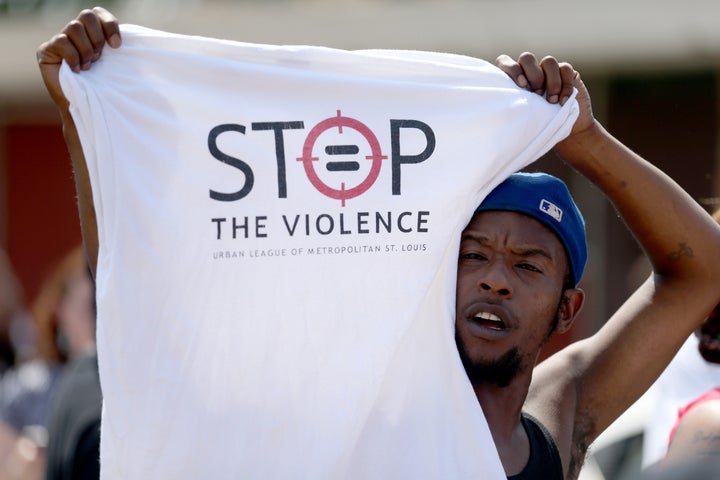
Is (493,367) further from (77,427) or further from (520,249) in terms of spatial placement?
(77,427)

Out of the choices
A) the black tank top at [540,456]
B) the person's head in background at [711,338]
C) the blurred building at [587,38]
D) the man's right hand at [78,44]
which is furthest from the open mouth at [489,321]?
the blurred building at [587,38]

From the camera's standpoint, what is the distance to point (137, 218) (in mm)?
2715

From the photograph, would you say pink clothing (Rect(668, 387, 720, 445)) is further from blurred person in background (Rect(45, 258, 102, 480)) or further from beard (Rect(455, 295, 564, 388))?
blurred person in background (Rect(45, 258, 102, 480))

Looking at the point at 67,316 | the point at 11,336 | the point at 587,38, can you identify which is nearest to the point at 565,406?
the point at 67,316

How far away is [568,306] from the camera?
3.00 meters

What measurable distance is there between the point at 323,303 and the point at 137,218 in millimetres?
412

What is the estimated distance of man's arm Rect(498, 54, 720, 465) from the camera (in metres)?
3.07

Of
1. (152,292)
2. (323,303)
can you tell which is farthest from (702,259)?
(152,292)

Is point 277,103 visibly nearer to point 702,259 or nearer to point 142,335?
point 142,335

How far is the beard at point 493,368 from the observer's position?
2.83 metres

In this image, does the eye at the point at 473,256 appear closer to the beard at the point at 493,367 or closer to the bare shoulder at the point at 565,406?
the beard at the point at 493,367

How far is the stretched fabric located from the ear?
0.33 metres

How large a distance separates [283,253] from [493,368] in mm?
518

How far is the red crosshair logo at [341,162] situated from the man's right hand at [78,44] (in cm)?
45
